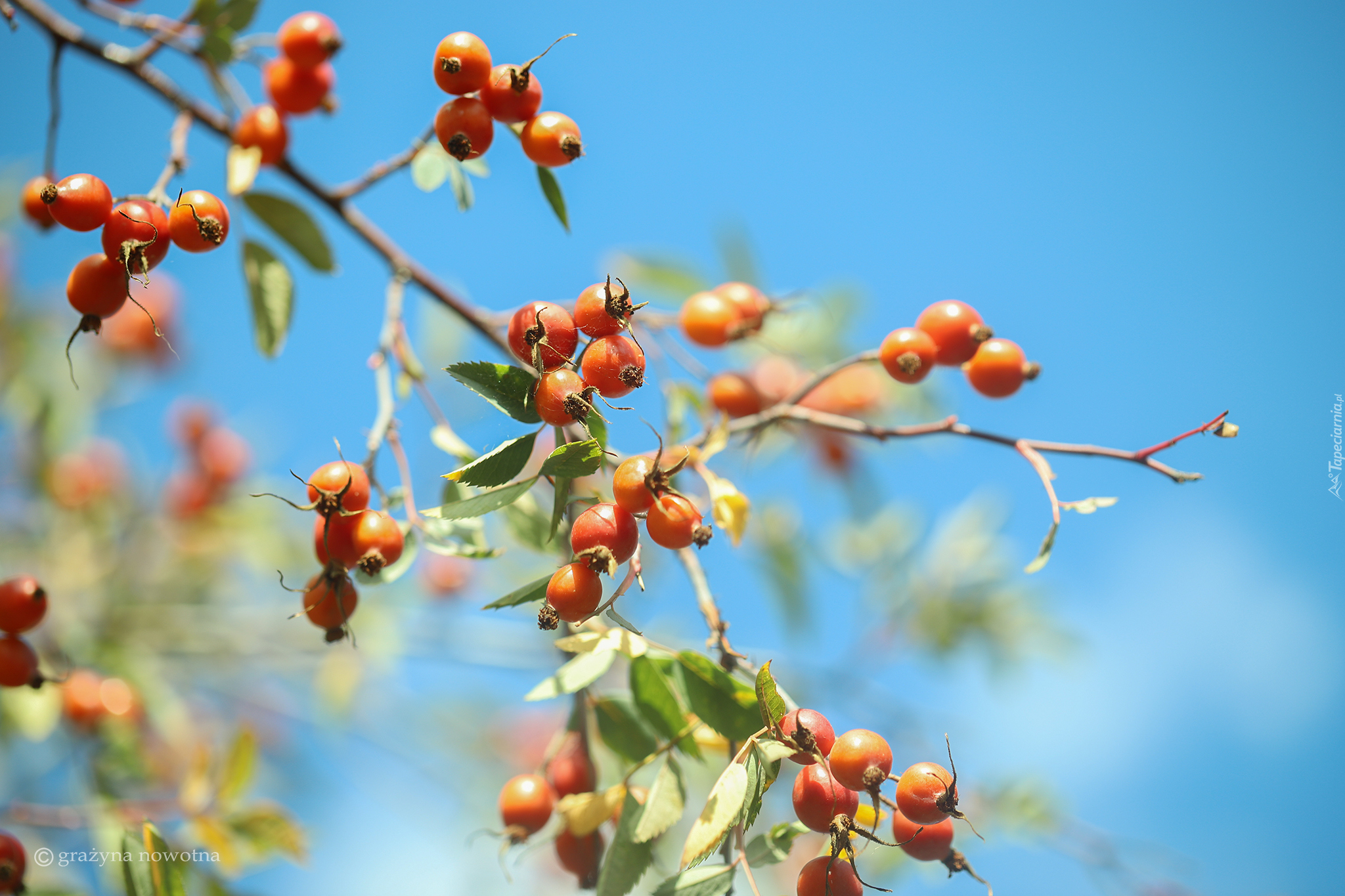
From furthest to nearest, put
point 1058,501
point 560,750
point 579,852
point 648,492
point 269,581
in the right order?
1. point 269,581
2. point 560,750
3. point 579,852
4. point 1058,501
5. point 648,492

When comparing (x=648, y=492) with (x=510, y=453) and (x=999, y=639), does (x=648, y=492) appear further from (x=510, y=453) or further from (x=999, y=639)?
(x=999, y=639)

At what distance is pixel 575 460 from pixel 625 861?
2.43 feet

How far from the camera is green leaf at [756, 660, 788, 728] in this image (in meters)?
1.27

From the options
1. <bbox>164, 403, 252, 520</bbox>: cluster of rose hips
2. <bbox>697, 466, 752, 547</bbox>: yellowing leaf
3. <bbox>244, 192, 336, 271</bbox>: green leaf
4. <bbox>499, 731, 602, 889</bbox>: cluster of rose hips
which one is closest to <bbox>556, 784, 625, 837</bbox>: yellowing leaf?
<bbox>499, 731, 602, 889</bbox>: cluster of rose hips

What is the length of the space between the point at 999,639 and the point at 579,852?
2.43 metres

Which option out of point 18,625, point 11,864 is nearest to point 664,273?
point 18,625

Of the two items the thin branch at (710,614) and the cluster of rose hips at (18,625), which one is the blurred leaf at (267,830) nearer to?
the cluster of rose hips at (18,625)

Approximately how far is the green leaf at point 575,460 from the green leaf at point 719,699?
1.38 feet

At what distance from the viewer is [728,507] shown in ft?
5.54

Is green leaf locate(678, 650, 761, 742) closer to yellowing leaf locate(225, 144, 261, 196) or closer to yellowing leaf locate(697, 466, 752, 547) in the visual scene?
yellowing leaf locate(697, 466, 752, 547)

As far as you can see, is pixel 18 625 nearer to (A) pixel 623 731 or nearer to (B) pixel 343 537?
(B) pixel 343 537

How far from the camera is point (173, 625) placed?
3.60 meters

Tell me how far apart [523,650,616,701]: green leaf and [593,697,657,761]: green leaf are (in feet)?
0.74

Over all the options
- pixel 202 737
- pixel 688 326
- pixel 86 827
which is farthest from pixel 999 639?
pixel 202 737
